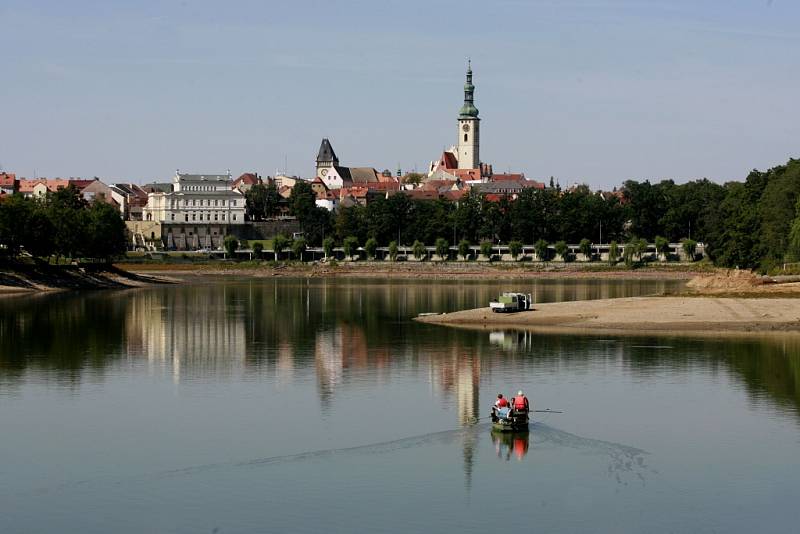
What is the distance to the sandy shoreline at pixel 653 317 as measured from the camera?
74688 mm

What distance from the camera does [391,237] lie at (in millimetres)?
196750

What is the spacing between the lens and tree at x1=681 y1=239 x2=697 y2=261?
6954 inches

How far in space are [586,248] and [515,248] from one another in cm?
989

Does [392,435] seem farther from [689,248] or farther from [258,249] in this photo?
[258,249]

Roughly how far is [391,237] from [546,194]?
948 inches

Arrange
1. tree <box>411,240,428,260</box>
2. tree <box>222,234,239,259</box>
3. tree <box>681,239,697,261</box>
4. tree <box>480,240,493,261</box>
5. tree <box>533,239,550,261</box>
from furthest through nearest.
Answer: tree <box>222,234,239,259</box> < tree <box>411,240,428,260</box> < tree <box>480,240,493,261</box> < tree <box>533,239,550,261</box> < tree <box>681,239,697,261</box>

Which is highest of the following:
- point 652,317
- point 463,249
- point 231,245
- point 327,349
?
point 231,245

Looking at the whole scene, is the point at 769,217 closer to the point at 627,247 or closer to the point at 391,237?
the point at 627,247

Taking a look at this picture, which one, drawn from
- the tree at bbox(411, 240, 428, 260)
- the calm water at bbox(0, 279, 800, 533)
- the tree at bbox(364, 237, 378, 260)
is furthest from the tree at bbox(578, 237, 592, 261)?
the calm water at bbox(0, 279, 800, 533)

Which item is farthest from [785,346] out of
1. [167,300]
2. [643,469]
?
[167,300]

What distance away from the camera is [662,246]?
7028 inches

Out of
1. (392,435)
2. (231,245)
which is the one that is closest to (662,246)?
(231,245)

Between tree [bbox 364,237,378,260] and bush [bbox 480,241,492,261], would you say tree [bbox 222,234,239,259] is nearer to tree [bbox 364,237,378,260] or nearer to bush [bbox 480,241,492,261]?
tree [bbox 364,237,378,260]

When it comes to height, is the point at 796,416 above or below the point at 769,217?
below
